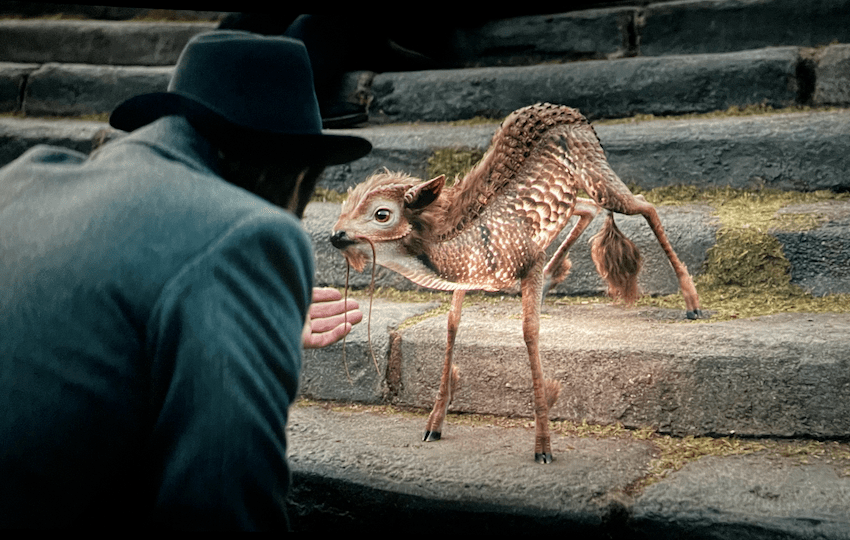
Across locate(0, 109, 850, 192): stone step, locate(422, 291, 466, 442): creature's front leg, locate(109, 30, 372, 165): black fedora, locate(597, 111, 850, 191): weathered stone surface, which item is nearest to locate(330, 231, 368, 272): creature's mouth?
locate(422, 291, 466, 442): creature's front leg

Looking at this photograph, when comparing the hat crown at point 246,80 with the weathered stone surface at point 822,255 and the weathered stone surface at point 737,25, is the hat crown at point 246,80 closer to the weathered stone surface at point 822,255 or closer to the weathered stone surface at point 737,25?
the weathered stone surface at point 822,255

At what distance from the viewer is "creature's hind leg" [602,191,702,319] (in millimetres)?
1761

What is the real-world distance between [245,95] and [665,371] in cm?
126

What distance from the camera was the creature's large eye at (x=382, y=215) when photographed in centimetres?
152

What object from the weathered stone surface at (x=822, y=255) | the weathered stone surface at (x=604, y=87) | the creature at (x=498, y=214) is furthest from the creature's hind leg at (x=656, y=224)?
the weathered stone surface at (x=604, y=87)

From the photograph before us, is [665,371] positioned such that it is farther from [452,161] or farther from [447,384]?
[452,161]

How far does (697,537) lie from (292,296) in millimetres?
997

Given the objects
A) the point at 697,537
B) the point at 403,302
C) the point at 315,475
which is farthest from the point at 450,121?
the point at 697,537

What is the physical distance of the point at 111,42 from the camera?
74.1 inches

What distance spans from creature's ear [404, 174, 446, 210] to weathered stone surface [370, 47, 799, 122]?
133 cm

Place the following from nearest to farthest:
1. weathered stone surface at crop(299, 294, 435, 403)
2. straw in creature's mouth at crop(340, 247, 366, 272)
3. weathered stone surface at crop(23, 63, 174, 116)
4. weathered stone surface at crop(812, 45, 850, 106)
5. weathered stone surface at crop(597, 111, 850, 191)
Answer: straw in creature's mouth at crop(340, 247, 366, 272) → weathered stone surface at crop(23, 63, 174, 116) → weathered stone surface at crop(299, 294, 435, 403) → weathered stone surface at crop(597, 111, 850, 191) → weathered stone surface at crop(812, 45, 850, 106)

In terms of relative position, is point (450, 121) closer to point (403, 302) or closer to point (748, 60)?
point (403, 302)

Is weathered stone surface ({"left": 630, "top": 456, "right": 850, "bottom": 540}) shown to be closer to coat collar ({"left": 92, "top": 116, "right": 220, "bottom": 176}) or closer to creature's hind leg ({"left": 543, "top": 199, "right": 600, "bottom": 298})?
creature's hind leg ({"left": 543, "top": 199, "right": 600, "bottom": 298})

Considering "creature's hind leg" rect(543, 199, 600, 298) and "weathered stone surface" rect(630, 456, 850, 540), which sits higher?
"creature's hind leg" rect(543, 199, 600, 298)
